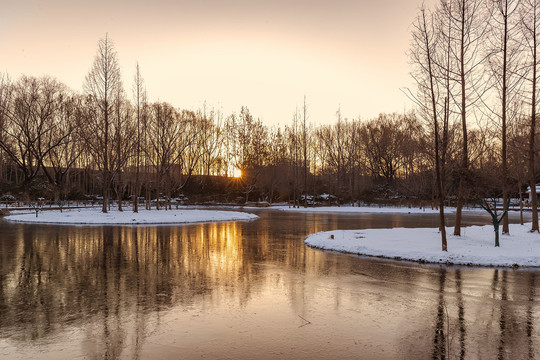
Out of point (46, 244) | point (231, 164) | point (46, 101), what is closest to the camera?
point (46, 244)

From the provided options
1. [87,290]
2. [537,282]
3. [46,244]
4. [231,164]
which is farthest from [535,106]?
[231,164]

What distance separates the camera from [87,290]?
9.05 meters

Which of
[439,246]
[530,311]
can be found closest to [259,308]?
[530,311]

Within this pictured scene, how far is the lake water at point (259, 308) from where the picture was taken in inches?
224

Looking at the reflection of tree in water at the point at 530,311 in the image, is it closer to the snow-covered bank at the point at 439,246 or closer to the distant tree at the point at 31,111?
the snow-covered bank at the point at 439,246

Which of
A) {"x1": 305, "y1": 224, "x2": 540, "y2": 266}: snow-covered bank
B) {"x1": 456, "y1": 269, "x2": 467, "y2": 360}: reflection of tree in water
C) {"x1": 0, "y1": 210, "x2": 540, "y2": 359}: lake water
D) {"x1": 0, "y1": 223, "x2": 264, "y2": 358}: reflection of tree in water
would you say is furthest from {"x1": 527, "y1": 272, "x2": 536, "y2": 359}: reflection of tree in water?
{"x1": 0, "y1": 223, "x2": 264, "y2": 358}: reflection of tree in water

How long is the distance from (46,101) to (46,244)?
42608 millimetres

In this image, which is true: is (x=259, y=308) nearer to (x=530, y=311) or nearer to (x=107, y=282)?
(x=107, y=282)

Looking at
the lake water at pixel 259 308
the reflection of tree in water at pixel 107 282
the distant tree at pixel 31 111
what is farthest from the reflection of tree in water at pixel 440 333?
the distant tree at pixel 31 111

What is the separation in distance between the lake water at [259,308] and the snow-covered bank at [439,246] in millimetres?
1234

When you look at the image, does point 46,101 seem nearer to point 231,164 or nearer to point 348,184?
point 231,164

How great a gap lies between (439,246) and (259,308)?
10374 millimetres

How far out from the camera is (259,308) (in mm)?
7781

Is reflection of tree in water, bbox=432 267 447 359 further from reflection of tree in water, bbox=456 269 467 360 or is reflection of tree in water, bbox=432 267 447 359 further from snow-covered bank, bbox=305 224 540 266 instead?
snow-covered bank, bbox=305 224 540 266
